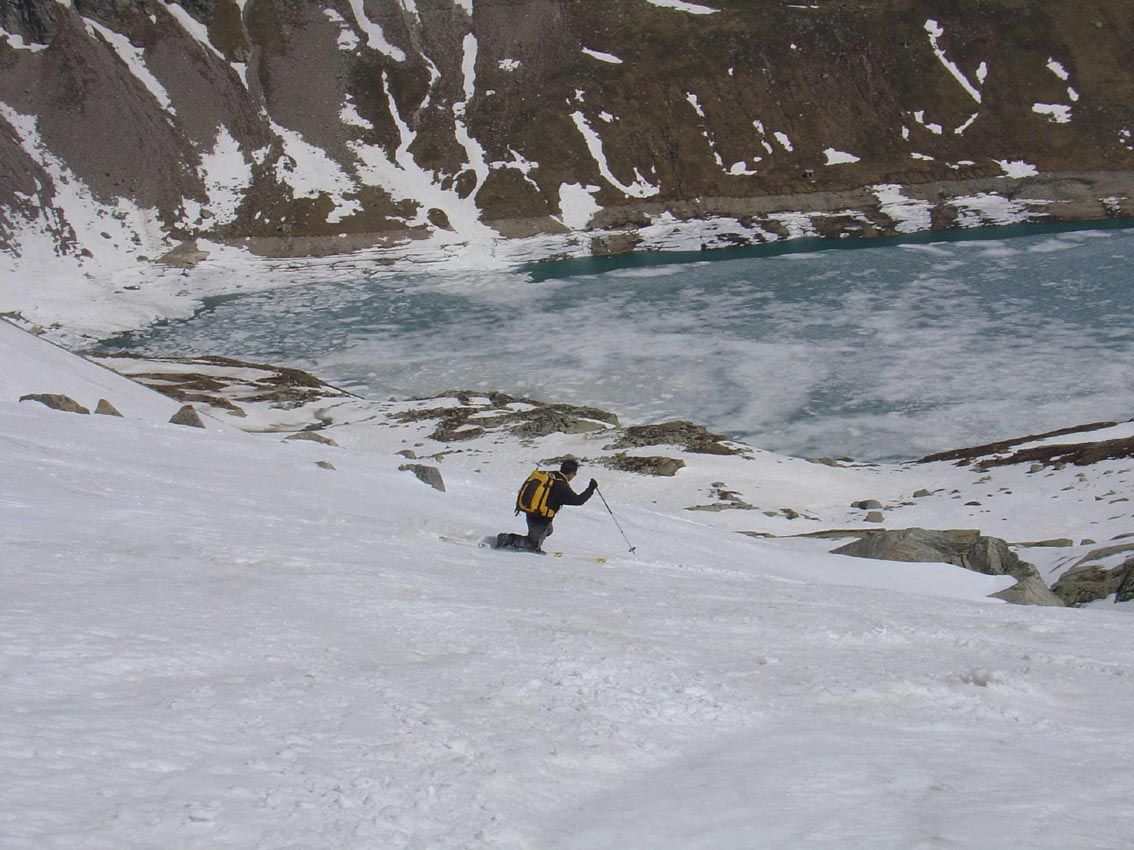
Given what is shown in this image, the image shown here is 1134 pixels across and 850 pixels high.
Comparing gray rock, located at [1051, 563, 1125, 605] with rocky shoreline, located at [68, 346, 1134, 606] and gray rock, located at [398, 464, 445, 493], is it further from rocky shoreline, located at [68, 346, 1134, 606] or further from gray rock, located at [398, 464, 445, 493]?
gray rock, located at [398, 464, 445, 493]

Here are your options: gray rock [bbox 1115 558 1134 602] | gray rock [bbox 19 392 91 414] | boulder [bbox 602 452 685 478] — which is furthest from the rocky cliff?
gray rock [bbox 19 392 91 414]

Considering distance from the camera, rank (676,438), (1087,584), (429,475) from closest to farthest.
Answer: (429,475)
(1087,584)
(676,438)

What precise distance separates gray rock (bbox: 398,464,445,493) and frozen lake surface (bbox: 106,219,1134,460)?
26699 mm

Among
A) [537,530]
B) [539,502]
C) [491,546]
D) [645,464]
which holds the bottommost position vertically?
[645,464]

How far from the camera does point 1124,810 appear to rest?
4883 mm

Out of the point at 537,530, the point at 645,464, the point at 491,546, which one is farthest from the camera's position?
the point at 645,464

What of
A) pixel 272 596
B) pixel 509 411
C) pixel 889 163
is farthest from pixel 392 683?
pixel 889 163

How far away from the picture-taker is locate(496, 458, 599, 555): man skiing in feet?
44.9

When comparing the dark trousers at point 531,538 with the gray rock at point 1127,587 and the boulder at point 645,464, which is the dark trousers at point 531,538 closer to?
the gray rock at point 1127,587

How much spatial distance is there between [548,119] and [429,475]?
123113mm

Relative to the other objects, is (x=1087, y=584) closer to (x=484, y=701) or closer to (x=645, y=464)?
(x=484, y=701)

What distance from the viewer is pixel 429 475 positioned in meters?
19.1

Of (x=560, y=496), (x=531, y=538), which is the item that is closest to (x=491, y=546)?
(x=531, y=538)

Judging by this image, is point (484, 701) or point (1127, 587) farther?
point (1127, 587)
